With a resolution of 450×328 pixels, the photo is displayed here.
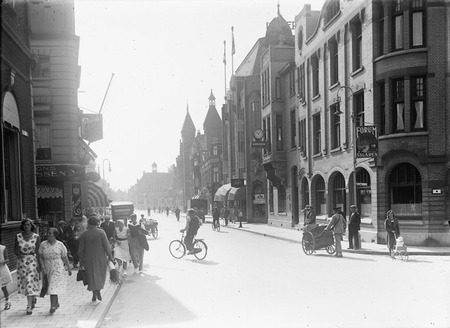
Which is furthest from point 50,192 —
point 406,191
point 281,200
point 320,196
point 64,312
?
point 281,200

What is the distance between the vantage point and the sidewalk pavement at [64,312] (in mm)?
7512

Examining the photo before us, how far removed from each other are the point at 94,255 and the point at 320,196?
20916 mm

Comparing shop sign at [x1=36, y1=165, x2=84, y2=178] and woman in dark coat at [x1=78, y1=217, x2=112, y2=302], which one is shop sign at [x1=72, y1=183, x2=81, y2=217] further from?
woman in dark coat at [x1=78, y1=217, x2=112, y2=302]

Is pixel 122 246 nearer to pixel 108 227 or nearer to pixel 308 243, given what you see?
pixel 108 227

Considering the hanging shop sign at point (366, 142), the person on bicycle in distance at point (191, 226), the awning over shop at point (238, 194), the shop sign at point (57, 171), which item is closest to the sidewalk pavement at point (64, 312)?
the person on bicycle in distance at point (191, 226)

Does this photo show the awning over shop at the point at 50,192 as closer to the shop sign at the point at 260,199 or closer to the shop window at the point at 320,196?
the shop window at the point at 320,196

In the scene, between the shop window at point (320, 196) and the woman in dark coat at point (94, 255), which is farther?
the shop window at point (320, 196)

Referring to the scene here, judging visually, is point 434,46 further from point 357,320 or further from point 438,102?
point 357,320

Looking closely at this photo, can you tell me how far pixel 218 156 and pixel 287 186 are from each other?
36.9m

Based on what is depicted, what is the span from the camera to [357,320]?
7480mm

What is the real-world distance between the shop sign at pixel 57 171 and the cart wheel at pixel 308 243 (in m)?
11.2

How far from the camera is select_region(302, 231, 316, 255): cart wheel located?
1698 centimetres

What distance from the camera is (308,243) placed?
17203mm

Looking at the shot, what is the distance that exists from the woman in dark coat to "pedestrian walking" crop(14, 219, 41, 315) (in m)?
0.83
